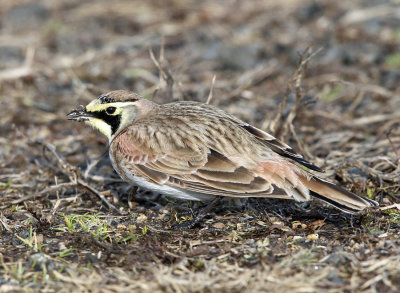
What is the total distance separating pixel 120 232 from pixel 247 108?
4374 millimetres

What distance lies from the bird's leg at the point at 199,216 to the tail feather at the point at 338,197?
3.24 feet

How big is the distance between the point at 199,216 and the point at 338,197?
1.38 m

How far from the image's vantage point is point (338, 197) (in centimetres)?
535

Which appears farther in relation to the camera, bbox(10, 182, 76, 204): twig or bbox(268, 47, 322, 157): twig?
bbox(268, 47, 322, 157): twig

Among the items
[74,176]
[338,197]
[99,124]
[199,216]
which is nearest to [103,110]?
[99,124]

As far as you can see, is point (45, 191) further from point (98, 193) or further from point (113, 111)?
point (113, 111)

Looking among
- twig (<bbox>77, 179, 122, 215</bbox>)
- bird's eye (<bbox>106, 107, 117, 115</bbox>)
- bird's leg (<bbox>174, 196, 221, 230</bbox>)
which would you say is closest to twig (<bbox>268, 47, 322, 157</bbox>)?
bird's leg (<bbox>174, 196, 221, 230</bbox>)

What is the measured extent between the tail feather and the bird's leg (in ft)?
3.24

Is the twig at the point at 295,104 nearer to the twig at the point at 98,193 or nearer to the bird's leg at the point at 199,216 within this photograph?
the bird's leg at the point at 199,216

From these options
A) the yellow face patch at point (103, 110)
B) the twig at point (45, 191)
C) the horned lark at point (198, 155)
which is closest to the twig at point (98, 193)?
the twig at point (45, 191)

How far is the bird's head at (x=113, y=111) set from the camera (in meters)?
6.38

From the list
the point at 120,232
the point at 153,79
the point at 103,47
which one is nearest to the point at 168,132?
the point at 120,232

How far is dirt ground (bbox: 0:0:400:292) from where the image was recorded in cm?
474

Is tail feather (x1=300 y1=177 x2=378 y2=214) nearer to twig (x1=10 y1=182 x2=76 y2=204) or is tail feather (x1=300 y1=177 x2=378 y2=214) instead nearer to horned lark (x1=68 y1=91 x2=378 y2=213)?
horned lark (x1=68 y1=91 x2=378 y2=213)
